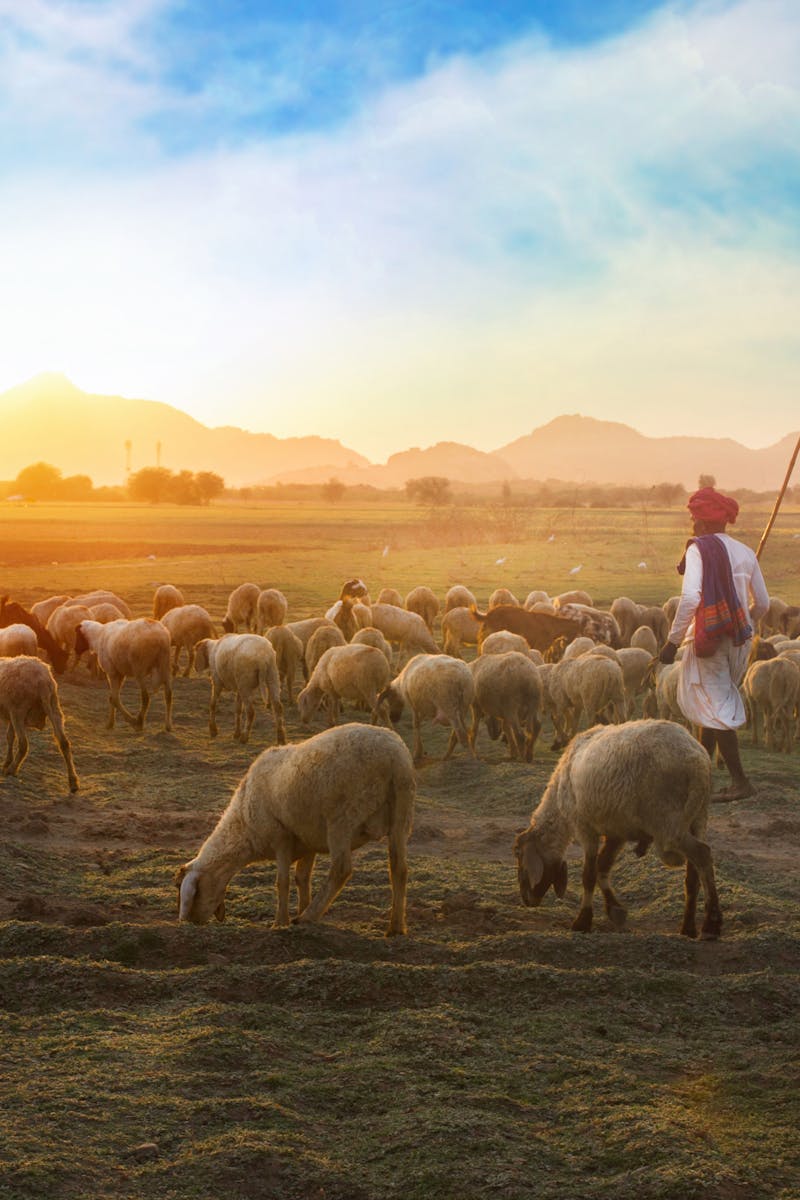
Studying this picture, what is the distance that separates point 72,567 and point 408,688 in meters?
27.9

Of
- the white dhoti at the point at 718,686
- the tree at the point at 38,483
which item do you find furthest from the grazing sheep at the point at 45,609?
the tree at the point at 38,483

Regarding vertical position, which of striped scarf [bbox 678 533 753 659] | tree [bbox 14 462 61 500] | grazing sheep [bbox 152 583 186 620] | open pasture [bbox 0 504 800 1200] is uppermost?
tree [bbox 14 462 61 500]

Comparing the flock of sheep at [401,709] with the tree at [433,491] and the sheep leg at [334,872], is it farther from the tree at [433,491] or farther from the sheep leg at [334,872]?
the tree at [433,491]

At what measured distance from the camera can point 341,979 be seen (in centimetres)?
591

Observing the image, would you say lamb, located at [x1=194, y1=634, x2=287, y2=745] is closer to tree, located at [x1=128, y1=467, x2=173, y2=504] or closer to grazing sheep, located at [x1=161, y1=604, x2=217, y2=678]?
grazing sheep, located at [x1=161, y1=604, x2=217, y2=678]

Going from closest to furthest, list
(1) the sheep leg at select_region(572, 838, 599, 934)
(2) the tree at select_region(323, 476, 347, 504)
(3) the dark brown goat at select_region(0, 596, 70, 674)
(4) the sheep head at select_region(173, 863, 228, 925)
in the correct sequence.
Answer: (1) the sheep leg at select_region(572, 838, 599, 934) < (4) the sheep head at select_region(173, 863, 228, 925) < (3) the dark brown goat at select_region(0, 596, 70, 674) < (2) the tree at select_region(323, 476, 347, 504)

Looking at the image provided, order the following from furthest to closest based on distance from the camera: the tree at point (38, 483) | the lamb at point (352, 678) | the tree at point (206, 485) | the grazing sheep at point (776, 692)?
the tree at point (38, 483) → the tree at point (206, 485) → the lamb at point (352, 678) → the grazing sheep at point (776, 692)

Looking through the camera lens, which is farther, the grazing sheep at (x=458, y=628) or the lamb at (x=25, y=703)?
the grazing sheep at (x=458, y=628)

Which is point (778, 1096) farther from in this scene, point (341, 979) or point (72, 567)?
point (72, 567)

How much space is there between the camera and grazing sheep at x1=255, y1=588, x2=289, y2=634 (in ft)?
71.2

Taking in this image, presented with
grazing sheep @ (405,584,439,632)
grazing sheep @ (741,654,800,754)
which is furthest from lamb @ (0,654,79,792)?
grazing sheep @ (405,584,439,632)

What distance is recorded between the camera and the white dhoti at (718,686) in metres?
9.22

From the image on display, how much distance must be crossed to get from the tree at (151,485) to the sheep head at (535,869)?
95.4 meters

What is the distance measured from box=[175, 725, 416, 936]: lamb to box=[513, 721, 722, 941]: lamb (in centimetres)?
113
